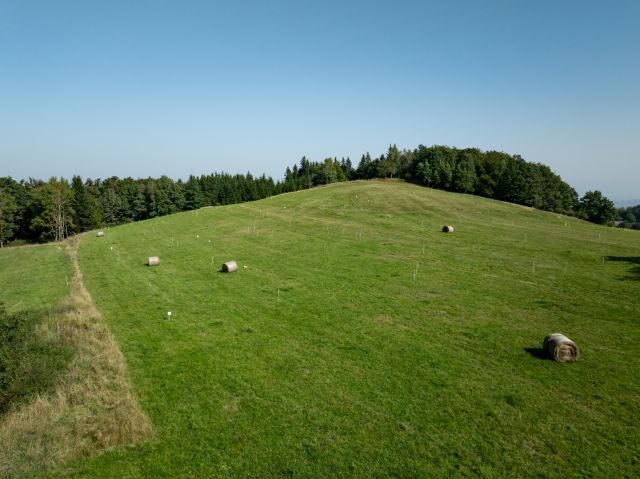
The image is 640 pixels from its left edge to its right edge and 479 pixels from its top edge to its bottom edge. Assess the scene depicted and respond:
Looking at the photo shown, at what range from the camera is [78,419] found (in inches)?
587

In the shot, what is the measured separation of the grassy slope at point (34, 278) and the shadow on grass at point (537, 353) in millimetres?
32786

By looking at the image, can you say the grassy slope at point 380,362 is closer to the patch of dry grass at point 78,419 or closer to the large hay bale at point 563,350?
the large hay bale at point 563,350

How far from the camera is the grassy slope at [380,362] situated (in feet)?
41.9

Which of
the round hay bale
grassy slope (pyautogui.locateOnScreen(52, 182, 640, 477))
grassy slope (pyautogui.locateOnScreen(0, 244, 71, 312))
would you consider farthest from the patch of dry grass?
the round hay bale

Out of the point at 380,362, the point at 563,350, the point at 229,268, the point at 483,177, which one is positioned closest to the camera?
the point at 563,350

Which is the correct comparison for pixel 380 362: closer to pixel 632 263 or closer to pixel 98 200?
pixel 632 263

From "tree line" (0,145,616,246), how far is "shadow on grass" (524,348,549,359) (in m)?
92.2

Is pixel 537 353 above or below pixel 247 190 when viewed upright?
below

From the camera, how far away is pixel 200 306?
27.5 meters

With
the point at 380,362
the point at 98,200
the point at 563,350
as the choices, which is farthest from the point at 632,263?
the point at 98,200

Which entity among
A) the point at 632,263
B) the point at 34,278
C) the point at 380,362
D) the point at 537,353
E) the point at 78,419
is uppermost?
the point at 632,263

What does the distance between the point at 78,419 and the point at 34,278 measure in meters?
32.5

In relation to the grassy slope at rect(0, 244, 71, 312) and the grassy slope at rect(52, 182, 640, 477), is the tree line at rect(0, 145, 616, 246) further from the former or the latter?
the grassy slope at rect(52, 182, 640, 477)

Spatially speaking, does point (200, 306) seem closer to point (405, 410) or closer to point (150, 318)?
point (150, 318)
